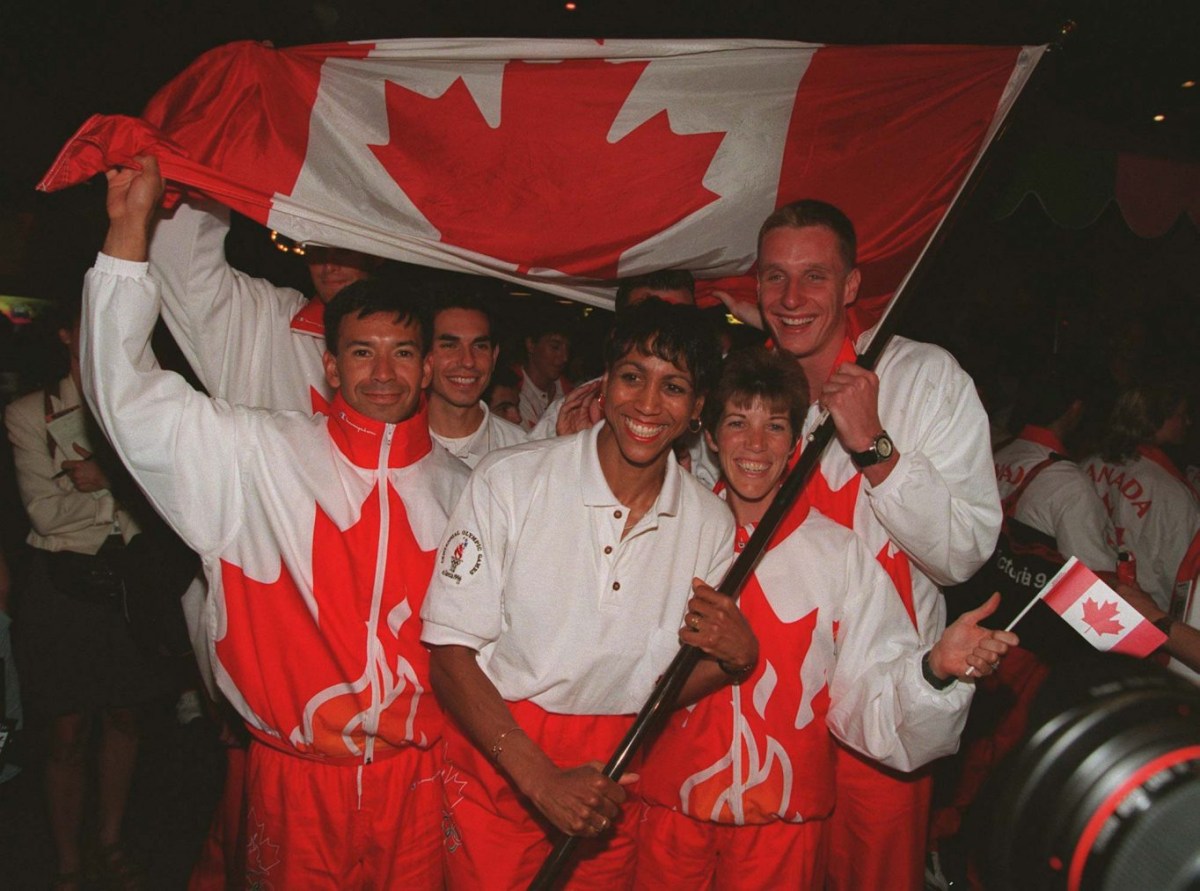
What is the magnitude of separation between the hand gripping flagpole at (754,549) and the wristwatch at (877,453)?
138mm

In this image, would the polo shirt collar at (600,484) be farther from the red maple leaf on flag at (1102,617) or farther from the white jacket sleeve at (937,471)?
the red maple leaf on flag at (1102,617)

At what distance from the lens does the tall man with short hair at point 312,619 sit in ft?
8.18

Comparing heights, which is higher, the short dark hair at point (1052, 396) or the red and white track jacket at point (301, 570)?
the short dark hair at point (1052, 396)

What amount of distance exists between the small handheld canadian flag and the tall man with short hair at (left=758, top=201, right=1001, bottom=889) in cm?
93

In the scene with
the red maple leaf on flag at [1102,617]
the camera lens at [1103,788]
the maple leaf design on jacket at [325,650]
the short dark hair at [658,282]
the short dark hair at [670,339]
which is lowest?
the maple leaf design on jacket at [325,650]

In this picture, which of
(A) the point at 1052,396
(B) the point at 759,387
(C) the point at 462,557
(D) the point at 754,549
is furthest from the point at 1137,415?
(C) the point at 462,557

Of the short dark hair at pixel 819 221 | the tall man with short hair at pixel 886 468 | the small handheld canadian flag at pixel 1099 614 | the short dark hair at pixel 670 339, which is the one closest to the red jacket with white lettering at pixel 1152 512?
the tall man with short hair at pixel 886 468

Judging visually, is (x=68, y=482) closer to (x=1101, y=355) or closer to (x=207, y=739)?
(x=207, y=739)

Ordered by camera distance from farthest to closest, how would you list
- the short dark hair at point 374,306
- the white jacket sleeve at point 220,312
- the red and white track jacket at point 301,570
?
the white jacket sleeve at point 220,312 → the short dark hair at point 374,306 → the red and white track jacket at point 301,570

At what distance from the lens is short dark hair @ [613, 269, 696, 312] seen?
11.7 ft

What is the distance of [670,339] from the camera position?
103 inches

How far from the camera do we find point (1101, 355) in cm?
574

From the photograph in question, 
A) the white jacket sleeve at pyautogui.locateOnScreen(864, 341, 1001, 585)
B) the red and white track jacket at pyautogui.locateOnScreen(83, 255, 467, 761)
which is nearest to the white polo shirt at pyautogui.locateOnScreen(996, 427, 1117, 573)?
the white jacket sleeve at pyautogui.locateOnScreen(864, 341, 1001, 585)

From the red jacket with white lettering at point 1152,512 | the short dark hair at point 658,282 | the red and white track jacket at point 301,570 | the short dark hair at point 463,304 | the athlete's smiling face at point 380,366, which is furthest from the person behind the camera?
the red jacket with white lettering at point 1152,512
